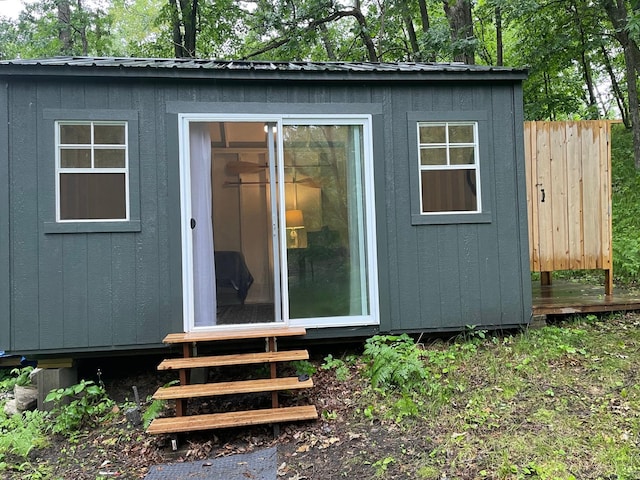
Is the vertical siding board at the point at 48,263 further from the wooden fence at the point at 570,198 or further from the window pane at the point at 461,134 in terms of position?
the wooden fence at the point at 570,198

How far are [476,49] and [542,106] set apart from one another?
3.35 m

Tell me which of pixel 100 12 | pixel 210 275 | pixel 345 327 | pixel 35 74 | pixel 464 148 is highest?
pixel 100 12

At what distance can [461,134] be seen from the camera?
4.45 metres

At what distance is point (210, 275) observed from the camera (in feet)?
14.0

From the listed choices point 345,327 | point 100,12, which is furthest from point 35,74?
point 100,12

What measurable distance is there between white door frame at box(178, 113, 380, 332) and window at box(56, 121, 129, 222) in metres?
0.53

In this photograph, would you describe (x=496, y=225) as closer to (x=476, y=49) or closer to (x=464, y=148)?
(x=464, y=148)

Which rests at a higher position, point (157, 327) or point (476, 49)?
point (476, 49)

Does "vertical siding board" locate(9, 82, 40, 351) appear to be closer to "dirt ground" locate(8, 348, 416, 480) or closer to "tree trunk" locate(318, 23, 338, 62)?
"dirt ground" locate(8, 348, 416, 480)

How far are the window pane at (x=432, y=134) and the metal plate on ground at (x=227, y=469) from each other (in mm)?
3115

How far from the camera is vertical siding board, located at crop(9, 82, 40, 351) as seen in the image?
3850 millimetres

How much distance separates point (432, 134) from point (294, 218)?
162 centimetres

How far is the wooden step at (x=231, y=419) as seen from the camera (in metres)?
3.11

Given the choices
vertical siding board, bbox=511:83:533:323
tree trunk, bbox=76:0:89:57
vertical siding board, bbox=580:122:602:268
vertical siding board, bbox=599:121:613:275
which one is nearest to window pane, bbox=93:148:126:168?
vertical siding board, bbox=511:83:533:323
